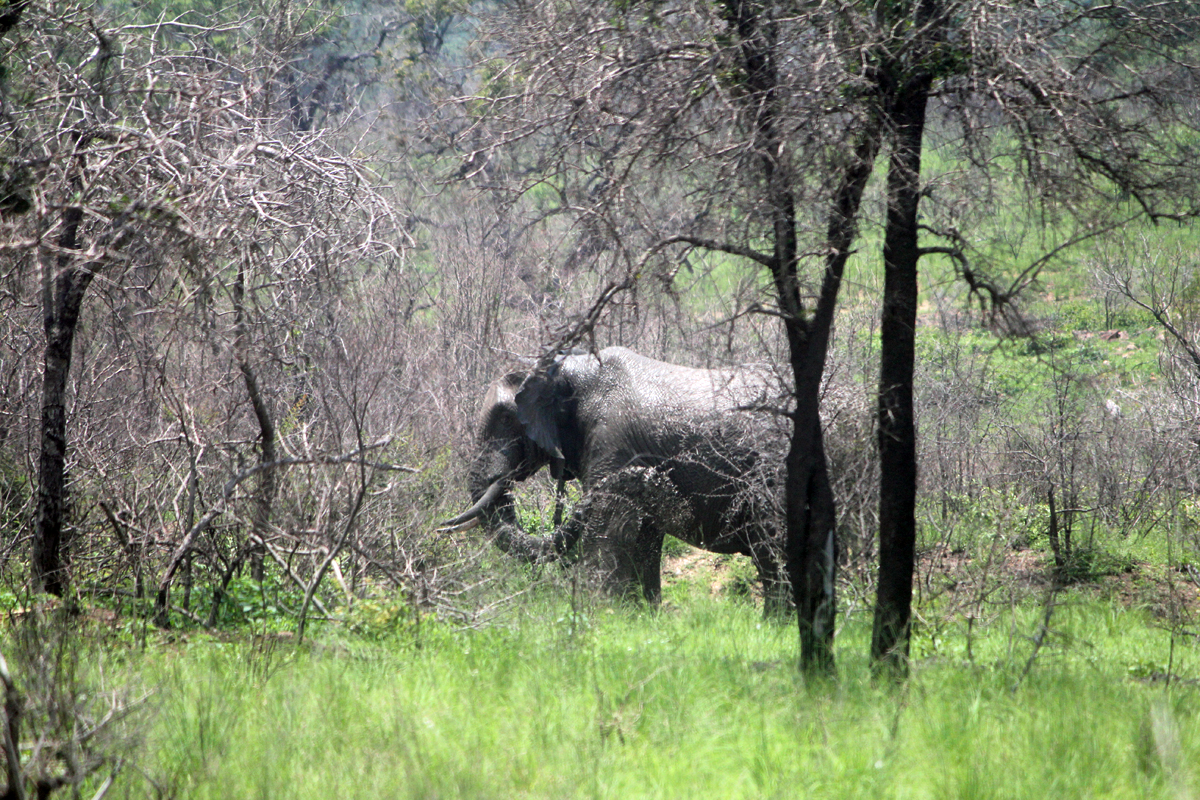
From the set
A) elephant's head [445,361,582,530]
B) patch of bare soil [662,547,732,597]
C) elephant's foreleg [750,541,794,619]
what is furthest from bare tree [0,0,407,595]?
patch of bare soil [662,547,732,597]

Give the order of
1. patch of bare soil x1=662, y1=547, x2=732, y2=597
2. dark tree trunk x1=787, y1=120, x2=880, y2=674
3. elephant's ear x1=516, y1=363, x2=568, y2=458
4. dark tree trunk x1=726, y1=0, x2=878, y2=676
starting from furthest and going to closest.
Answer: patch of bare soil x1=662, y1=547, x2=732, y2=597 < elephant's ear x1=516, y1=363, x2=568, y2=458 < dark tree trunk x1=787, y1=120, x2=880, y2=674 < dark tree trunk x1=726, y1=0, x2=878, y2=676

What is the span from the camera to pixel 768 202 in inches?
201

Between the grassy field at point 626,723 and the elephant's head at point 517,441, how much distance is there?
435cm

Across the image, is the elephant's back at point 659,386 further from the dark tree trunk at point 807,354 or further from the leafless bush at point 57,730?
the leafless bush at point 57,730

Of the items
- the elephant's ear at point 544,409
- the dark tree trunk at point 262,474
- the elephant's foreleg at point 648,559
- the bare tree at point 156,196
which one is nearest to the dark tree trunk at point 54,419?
the bare tree at point 156,196

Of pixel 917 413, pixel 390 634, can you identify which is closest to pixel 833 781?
pixel 390 634

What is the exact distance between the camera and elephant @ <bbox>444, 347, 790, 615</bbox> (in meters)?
9.68

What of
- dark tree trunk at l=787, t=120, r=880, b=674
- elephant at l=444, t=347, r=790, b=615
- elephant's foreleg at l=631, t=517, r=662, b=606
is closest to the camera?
dark tree trunk at l=787, t=120, r=880, b=674

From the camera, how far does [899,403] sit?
17.9ft

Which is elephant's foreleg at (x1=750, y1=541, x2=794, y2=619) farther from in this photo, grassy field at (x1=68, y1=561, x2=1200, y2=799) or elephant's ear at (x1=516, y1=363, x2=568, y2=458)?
grassy field at (x1=68, y1=561, x2=1200, y2=799)

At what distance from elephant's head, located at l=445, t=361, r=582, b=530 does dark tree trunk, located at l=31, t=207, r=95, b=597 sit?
4422mm

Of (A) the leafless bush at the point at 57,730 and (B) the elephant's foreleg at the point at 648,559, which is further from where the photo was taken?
(B) the elephant's foreleg at the point at 648,559

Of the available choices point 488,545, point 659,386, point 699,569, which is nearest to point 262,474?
point 488,545

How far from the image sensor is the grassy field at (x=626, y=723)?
4.10 m
